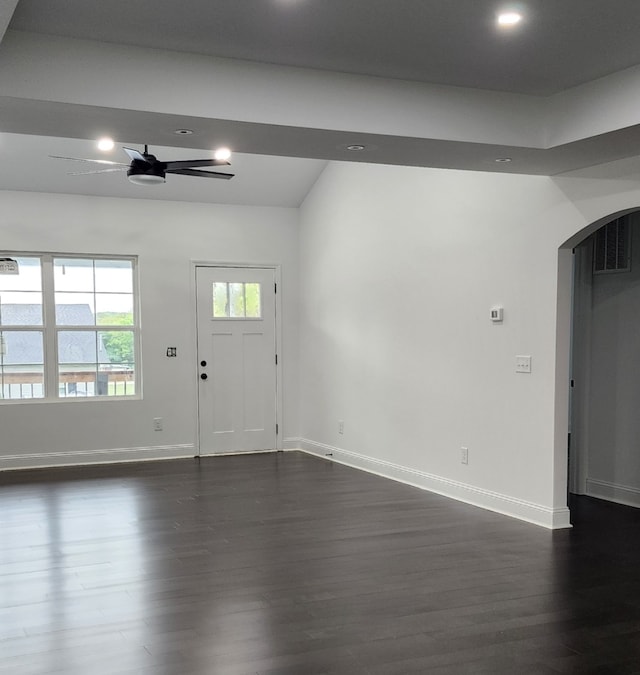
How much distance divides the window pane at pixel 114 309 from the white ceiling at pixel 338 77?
3.80m

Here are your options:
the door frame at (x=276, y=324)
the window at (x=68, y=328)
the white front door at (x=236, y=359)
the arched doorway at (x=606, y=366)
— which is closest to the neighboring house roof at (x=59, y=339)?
the window at (x=68, y=328)

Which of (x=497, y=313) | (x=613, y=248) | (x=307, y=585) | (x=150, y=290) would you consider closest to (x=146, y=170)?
(x=150, y=290)

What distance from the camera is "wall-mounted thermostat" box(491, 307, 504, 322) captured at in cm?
511

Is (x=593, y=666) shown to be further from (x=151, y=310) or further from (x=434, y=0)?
(x=151, y=310)

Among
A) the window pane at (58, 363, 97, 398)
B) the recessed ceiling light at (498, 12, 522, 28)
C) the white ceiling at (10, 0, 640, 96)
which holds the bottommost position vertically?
the window pane at (58, 363, 97, 398)

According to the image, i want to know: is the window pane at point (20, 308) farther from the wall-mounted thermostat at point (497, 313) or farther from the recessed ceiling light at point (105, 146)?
the wall-mounted thermostat at point (497, 313)

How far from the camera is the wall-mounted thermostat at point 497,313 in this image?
511 cm

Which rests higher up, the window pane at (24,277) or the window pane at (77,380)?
the window pane at (24,277)

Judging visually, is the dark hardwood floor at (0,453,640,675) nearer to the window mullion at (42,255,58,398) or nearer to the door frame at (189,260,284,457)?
the window mullion at (42,255,58,398)

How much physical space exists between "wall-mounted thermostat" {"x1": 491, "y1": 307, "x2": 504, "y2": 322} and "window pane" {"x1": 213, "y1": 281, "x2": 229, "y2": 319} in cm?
346

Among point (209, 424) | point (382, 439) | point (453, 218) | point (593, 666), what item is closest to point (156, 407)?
point (209, 424)

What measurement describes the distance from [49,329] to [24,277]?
0.58 meters

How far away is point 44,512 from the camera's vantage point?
523 centimetres

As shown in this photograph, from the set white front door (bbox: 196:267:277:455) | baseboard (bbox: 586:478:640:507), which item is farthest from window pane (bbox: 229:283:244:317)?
baseboard (bbox: 586:478:640:507)
